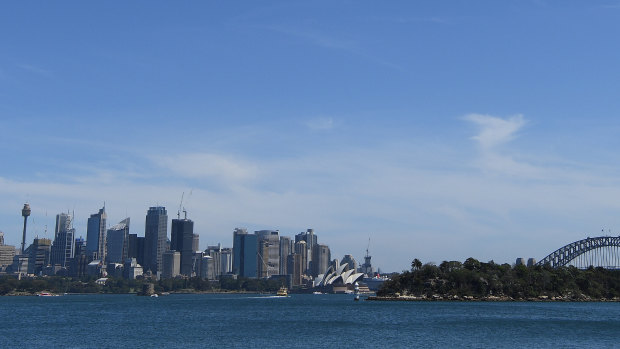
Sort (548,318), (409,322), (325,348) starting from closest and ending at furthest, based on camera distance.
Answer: (325,348)
(409,322)
(548,318)

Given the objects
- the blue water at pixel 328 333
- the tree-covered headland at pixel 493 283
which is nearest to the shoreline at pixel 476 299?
the tree-covered headland at pixel 493 283

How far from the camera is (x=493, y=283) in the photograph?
175625 mm

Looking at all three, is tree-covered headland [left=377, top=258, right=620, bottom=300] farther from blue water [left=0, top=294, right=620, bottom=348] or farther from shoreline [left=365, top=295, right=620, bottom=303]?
blue water [left=0, top=294, right=620, bottom=348]

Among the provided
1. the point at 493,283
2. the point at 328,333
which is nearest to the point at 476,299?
the point at 493,283

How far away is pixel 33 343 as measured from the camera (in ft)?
241

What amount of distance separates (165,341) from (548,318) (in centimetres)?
6359

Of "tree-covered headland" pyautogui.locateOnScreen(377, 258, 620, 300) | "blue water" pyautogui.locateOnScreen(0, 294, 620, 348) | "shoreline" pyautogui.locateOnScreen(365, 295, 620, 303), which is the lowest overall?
"blue water" pyautogui.locateOnScreen(0, 294, 620, 348)

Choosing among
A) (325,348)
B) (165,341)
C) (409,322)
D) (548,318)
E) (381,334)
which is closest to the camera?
(325,348)

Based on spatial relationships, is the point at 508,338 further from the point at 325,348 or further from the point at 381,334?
the point at 325,348

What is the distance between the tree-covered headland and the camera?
17250 cm

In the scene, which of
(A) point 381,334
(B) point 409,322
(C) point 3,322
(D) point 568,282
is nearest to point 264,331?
(A) point 381,334

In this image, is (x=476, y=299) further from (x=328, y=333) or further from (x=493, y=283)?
(x=328, y=333)

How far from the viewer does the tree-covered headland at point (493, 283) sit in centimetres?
17250

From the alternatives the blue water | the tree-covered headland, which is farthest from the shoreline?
the blue water
